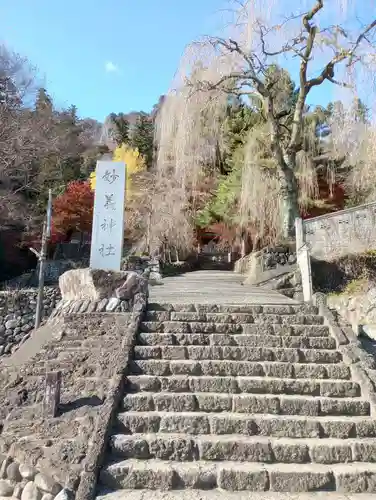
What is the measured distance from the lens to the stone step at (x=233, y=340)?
17.1 feet

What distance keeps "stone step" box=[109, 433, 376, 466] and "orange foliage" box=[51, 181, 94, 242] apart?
19537 millimetres

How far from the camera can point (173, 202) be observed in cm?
1897

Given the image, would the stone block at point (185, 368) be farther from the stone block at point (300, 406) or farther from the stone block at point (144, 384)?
the stone block at point (300, 406)

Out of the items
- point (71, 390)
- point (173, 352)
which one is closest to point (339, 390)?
point (173, 352)

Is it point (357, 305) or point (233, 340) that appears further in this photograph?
point (357, 305)

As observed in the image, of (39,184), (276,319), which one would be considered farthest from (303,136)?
(39,184)

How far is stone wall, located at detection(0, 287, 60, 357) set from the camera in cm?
1552

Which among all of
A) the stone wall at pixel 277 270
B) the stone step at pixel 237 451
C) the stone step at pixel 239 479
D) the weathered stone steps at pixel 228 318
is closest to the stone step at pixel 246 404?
the stone step at pixel 237 451

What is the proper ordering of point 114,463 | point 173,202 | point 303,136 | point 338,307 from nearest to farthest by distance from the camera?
point 114,463, point 338,307, point 303,136, point 173,202

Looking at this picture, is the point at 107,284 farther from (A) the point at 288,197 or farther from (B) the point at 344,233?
(A) the point at 288,197

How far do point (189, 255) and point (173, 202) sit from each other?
12.4 ft

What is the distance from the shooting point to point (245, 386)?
14.9ft

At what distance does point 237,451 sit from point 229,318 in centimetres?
215

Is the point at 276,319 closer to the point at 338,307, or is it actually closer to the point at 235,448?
the point at 235,448
